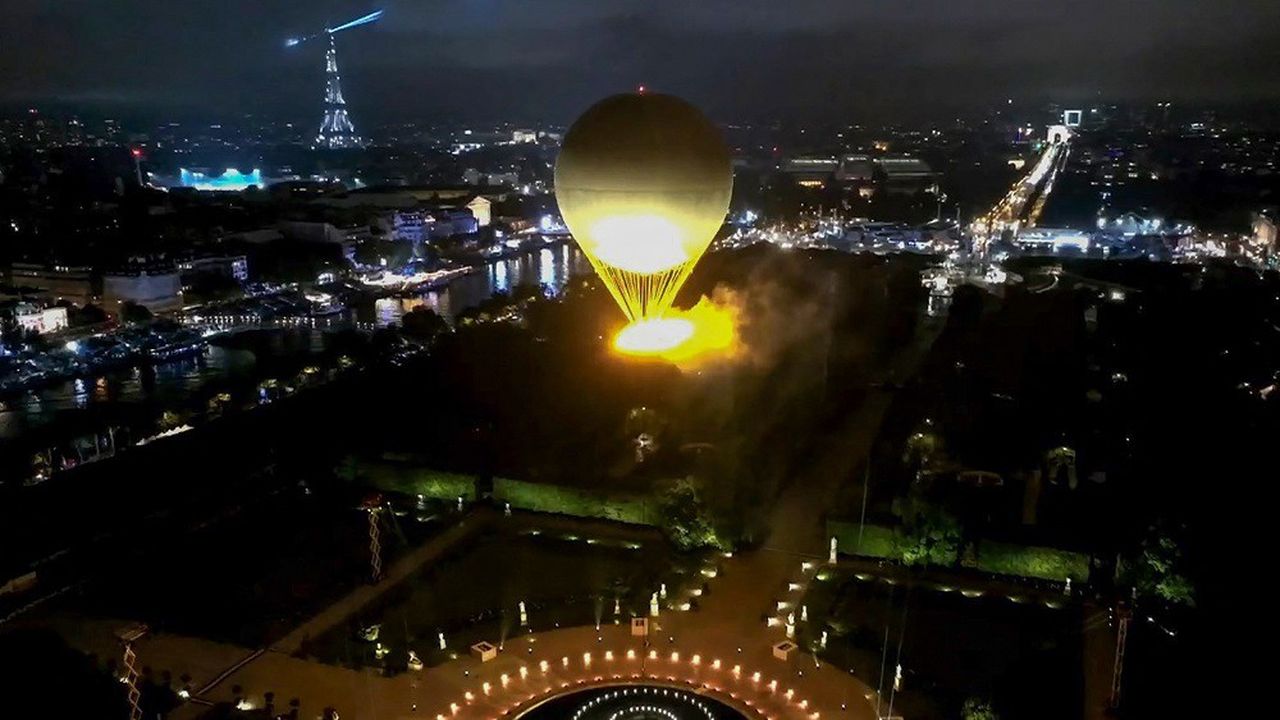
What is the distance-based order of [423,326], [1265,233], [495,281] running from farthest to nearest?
[495,281], [1265,233], [423,326]

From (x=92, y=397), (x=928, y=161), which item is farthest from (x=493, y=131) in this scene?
(x=92, y=397)

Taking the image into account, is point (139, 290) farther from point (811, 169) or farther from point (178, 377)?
point (811, 169)

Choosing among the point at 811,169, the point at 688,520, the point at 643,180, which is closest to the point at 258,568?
the point at 688,520

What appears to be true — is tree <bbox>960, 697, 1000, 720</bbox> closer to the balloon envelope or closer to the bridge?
the balloon envelope

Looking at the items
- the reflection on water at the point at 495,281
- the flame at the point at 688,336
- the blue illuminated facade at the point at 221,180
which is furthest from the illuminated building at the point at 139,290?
the blue illuminated facade at the point at 221,180

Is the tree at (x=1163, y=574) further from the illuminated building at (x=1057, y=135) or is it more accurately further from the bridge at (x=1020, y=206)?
the illuminated building at (x=1057, y=135)

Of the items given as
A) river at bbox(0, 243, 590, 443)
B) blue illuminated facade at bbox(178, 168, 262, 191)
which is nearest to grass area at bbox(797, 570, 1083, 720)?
river at bbox(0, 243, 590, 443)

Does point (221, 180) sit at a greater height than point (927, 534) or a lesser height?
greater

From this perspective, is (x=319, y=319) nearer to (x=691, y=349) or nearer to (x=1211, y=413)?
(x=691, y=349)
